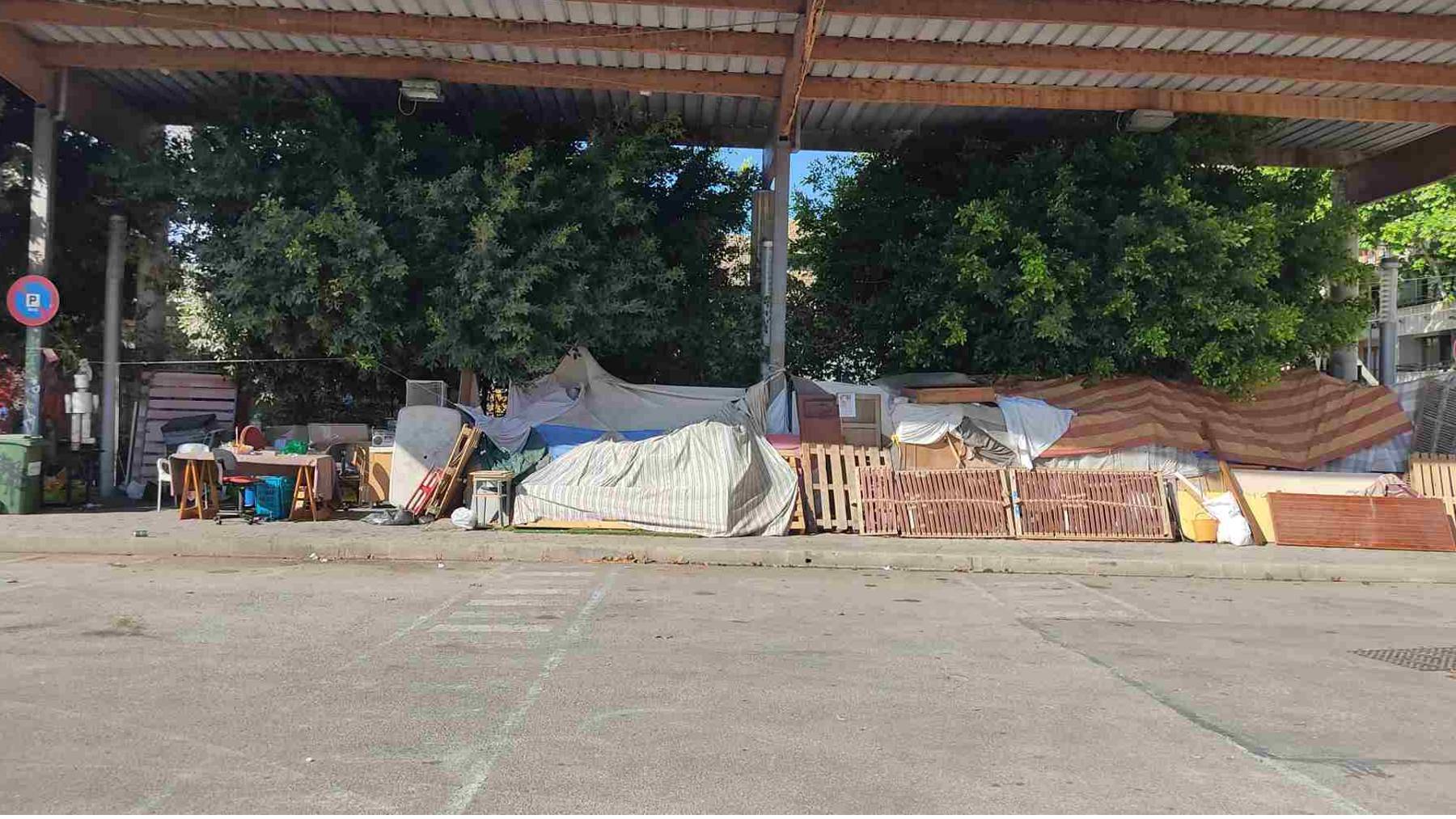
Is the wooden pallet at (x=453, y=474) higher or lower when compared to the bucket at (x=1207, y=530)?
higher

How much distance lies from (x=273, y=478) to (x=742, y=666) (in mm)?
8734

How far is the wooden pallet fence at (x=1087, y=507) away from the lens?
13289mm

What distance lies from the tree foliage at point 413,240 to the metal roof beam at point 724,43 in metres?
1.51

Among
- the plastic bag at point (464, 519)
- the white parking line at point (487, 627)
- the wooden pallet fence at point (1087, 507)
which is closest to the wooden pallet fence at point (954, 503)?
the wooden pallet fence at point (1087, 507)

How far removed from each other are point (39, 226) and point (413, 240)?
5.07 m

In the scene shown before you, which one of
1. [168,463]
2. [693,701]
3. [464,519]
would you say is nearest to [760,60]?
[464,519]

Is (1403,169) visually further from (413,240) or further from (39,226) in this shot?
(39,226)

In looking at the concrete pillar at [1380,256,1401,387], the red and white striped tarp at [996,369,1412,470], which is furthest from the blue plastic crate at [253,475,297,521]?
the concrete pillar at [1380,256,1401,387]

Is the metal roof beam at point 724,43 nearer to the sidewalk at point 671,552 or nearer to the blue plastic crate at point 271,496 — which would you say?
the blue plastic crate at point 271,496

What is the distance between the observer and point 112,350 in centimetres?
1484

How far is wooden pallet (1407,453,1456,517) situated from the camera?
46.2ft

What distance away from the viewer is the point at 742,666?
6.56 metres

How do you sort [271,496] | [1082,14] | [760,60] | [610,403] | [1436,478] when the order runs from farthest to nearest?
[610,403], [1436,478], [760,60], [271,496], [1082,14]

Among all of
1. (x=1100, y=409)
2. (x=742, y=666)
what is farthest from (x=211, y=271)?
(x=1100, y=409)
